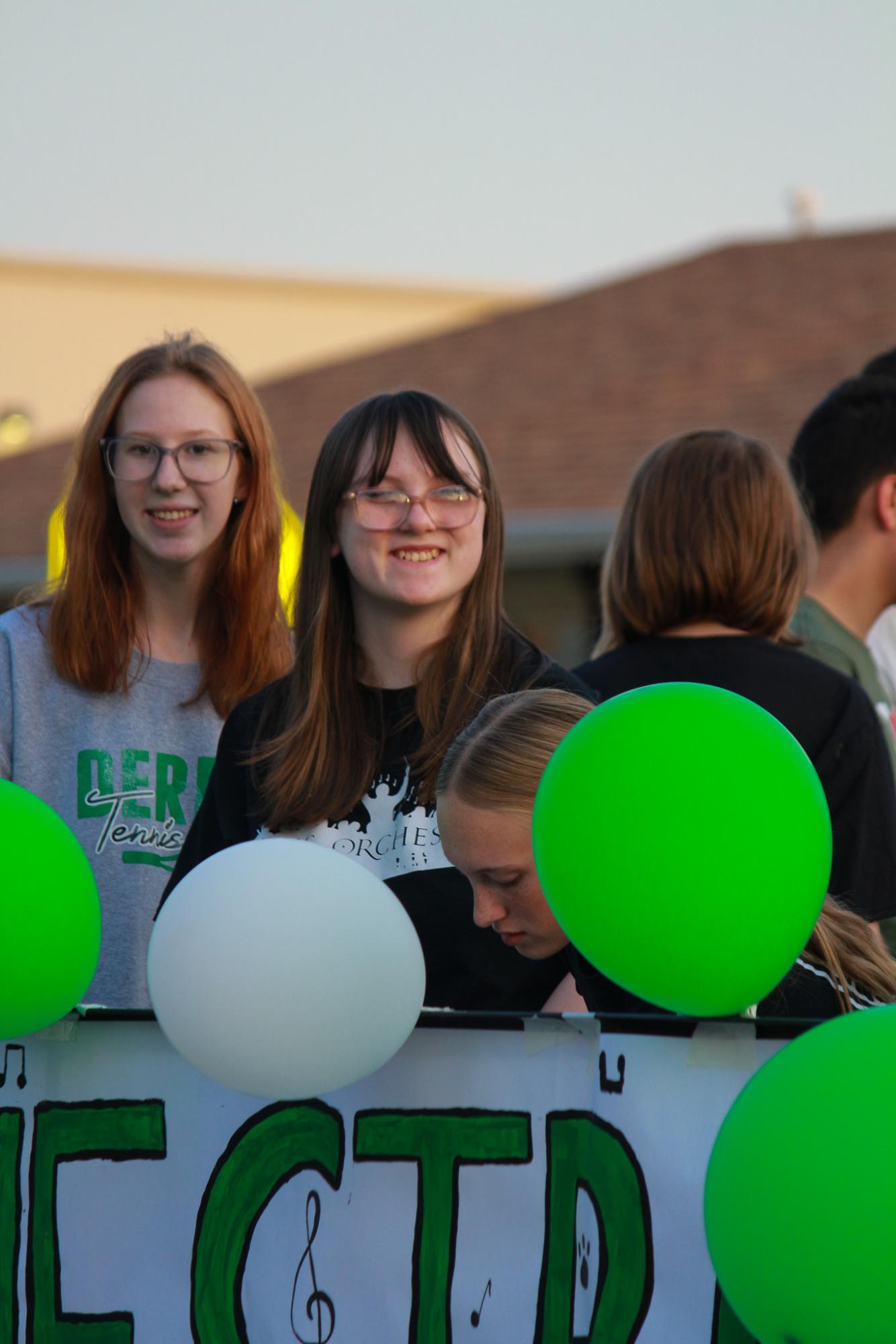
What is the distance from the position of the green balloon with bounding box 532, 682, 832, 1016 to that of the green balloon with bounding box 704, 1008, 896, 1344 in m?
0.15

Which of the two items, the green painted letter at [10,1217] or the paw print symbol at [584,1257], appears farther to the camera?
the green painted letter at [10,1217]

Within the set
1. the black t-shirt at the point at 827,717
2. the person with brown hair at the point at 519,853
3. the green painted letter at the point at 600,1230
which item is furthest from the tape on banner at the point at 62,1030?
the black t-shirt at the point at 827,717

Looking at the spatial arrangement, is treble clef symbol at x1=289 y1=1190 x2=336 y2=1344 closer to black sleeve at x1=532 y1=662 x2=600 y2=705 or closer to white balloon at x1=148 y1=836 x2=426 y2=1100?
white balloon at x1=148 y1=836 x2=426 y2=1100

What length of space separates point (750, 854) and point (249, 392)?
171 centimetres

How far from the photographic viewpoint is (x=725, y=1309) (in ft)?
5.48

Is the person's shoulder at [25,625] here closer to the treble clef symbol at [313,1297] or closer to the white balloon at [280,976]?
the white balloon at [280,976]

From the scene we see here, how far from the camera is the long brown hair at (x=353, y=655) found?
2.33 m

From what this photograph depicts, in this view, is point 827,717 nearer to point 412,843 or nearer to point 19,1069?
point 412,843

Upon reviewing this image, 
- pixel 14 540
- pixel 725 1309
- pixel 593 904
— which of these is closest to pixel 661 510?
pixel 593 904

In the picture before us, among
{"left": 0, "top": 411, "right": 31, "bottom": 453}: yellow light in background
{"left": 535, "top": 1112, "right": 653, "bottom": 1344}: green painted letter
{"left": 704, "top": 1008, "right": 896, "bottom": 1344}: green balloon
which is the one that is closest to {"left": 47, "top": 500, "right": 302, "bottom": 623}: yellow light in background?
{"left": 535, "top": 1112, "right": 653, "bottom": 1344}: green painted letter

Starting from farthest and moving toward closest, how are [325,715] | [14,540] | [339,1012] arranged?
[14,540] → [325,715] → [339,1012]

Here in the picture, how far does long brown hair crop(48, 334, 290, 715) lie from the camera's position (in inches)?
110

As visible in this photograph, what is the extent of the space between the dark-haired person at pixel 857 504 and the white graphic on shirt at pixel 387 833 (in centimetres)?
135

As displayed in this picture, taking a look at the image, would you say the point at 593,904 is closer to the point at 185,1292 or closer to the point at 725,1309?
the point at 725,1309
